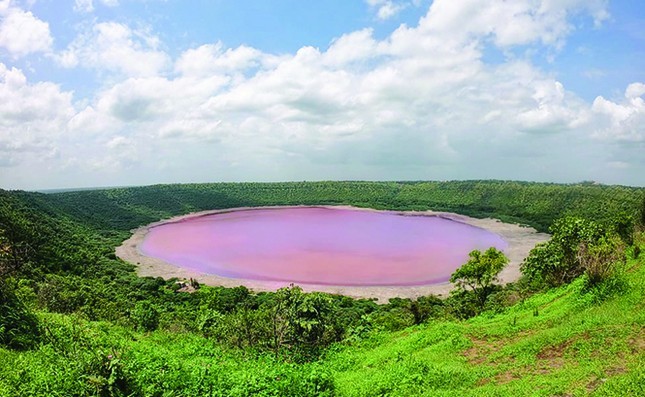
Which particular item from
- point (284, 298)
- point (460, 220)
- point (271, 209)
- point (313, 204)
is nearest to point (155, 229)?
point (271, 209)

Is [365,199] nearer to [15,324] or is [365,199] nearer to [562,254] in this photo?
[562,254]

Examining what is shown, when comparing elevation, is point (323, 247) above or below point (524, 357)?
below

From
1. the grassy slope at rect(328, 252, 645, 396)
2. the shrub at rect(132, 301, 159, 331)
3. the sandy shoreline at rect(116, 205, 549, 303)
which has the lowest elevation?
the sandy shoreline at rect(116, 205, 549, 303)

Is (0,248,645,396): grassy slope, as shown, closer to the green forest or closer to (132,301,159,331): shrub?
the green forest

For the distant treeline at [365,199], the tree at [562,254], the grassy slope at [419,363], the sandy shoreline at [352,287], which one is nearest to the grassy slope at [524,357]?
the grassy slope at [419,363]

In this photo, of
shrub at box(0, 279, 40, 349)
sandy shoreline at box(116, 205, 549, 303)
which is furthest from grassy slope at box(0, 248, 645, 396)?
sandy shoreline at box(116, 205, 549, 303)

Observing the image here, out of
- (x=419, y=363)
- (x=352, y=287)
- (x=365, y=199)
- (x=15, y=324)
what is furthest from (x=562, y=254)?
(x=365, y=199)

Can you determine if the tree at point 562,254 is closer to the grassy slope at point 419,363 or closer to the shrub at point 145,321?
the grassy slope at point 419,363
